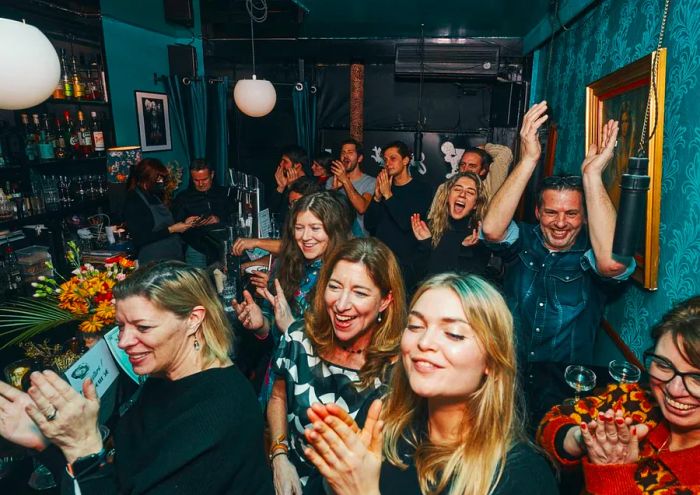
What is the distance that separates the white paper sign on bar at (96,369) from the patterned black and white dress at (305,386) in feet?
1.93

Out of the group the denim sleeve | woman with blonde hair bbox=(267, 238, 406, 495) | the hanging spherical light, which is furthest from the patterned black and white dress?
the hanging spherical light

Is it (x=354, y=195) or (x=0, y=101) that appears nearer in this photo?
(x=0, y=101)

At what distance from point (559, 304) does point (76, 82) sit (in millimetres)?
4241

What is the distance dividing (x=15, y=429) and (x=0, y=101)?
56.5 inches

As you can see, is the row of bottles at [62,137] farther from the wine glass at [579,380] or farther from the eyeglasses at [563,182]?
the wine glass at [579,380]

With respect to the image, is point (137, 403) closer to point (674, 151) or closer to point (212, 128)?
point (674, 151)

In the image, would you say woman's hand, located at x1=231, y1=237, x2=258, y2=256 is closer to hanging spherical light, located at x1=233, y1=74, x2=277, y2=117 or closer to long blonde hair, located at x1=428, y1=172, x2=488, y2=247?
long blonde hair, located at x1=428, y1=172, x2=488, y2=247

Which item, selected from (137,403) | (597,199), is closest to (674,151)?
(597,199)

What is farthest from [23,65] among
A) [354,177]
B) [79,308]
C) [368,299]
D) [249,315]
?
[354,177]

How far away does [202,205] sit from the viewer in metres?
4.24

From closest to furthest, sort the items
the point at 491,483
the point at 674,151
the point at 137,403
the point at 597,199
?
1. the point at 491,483
2. the point at 137,403
3. the point at 674,151
4. the point at 597,199

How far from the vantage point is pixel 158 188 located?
3.98m

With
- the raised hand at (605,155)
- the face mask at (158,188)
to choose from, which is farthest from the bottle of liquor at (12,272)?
the raised hand at (605,155)

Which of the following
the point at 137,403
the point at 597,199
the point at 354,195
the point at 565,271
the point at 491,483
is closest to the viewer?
the point at 491,483
